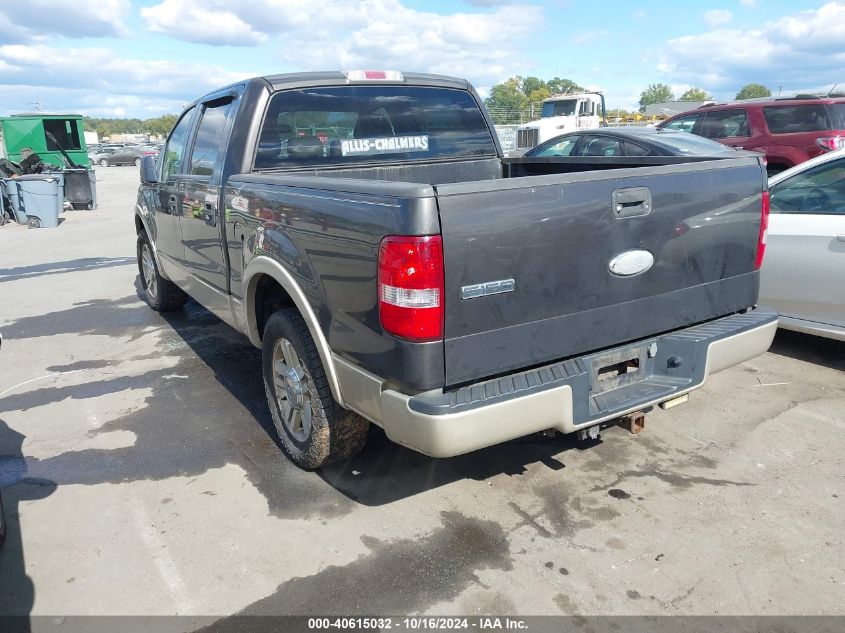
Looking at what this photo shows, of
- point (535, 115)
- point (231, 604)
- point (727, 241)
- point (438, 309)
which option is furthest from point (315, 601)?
point (535, 115)

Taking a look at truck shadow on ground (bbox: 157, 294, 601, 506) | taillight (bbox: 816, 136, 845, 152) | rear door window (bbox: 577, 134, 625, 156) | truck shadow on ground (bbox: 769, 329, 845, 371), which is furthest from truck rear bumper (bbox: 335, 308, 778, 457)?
taillight (bbox: 816, 136, 845, 152)

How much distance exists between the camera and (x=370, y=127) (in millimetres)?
4297

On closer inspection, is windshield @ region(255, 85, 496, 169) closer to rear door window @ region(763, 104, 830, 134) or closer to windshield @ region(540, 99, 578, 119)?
rear door window @ region(763, 104, 830, 134)

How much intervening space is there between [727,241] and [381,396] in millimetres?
1849

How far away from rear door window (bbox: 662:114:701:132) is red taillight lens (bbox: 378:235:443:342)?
10717 millimetres

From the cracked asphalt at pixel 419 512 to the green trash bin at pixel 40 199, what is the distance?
11225 millimetres

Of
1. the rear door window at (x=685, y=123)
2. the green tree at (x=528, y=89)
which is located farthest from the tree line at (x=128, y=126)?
the rear door window at (x=685, y=123)

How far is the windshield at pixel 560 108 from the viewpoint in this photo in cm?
2589

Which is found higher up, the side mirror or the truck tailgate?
the side mirror

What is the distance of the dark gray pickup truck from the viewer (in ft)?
7.97

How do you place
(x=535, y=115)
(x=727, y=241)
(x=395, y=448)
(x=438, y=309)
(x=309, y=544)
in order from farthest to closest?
(x=535, y=115)
(x=395, y=448)
(x=727, y=241)
(x=309, y=544)
(x=438, y=309)

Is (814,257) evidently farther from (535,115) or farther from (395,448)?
(535,115)

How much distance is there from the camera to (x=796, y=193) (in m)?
4.96

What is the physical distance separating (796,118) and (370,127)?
28.6 ft
